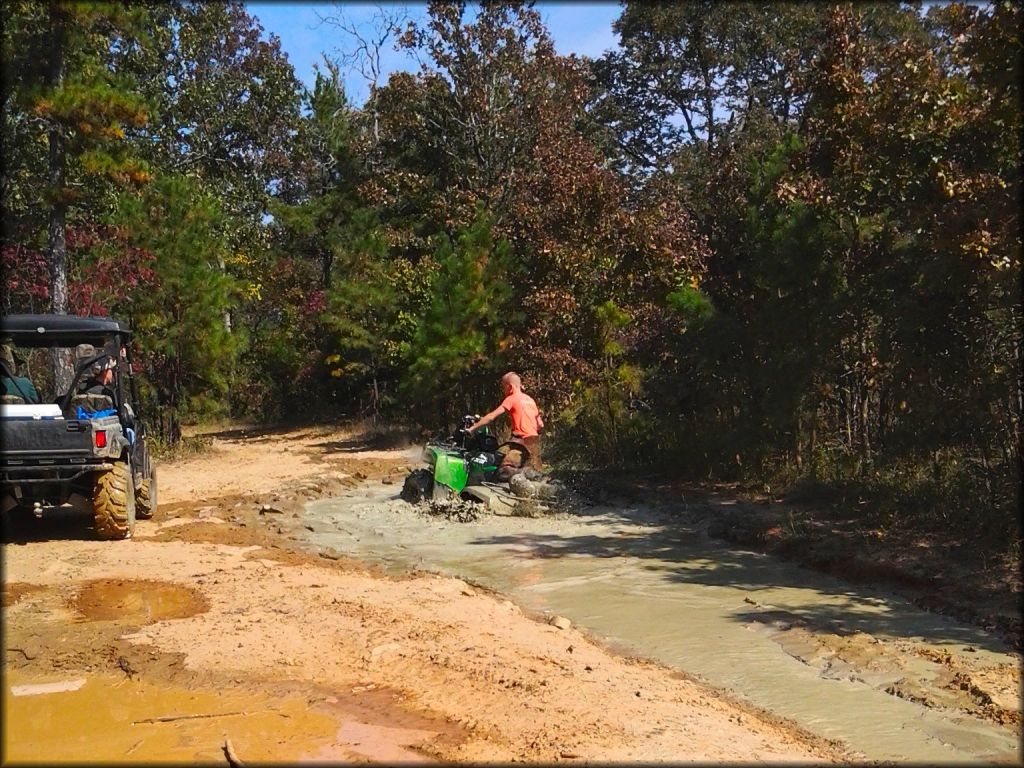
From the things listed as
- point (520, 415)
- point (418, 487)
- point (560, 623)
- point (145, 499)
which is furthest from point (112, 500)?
point (520, 415)

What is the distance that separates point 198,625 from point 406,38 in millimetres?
24156

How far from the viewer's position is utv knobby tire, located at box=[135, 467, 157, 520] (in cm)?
1276

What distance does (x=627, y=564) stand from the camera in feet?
36.3

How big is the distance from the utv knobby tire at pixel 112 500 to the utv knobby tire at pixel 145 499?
1720 millimetres

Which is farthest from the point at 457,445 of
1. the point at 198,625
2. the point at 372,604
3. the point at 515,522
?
the point at 198,625

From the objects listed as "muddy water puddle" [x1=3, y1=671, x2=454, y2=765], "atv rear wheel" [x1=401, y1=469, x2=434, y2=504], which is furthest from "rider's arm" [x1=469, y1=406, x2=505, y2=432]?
"muddy water puddle" [x1=3, y1=671, x2=454, y2=765]

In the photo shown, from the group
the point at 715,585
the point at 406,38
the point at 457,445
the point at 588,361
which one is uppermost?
the point at 406,38

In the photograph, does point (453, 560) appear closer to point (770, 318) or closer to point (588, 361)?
point (770, 318)

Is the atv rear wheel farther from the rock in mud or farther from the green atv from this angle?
the rock in mud

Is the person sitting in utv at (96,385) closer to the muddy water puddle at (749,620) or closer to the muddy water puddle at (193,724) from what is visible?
the muddy water puddle at (749,620)

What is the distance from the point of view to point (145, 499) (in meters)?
12.9

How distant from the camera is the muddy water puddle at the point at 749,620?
246 inches

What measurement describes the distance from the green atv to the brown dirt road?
11.5 ft

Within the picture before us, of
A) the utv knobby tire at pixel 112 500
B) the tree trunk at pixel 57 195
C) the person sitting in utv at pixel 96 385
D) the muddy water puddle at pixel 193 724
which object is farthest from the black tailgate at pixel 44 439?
the tree trunk at pixel 57 195
